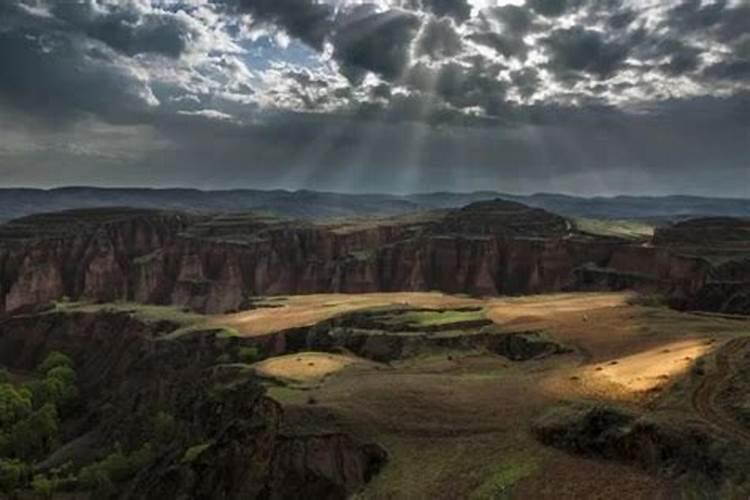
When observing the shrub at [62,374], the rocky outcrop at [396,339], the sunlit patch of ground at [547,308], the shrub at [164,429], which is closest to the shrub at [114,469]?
the shrub at [164,429]

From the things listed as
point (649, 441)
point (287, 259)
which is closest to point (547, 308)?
point (649, 441)

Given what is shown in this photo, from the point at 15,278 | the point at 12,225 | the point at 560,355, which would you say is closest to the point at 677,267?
the point at 560,355

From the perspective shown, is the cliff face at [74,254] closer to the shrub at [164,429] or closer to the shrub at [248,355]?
the shrub at [248,355]

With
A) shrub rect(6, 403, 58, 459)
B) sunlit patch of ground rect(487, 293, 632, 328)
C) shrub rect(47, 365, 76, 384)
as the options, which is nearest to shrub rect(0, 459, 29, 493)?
shrub rect(6, 403, 58, 459)

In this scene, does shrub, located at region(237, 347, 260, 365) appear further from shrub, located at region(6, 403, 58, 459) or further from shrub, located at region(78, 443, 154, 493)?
shrub, located at region(6, 403, 58, 459)

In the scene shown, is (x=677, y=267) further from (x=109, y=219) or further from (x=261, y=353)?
(x=109, y=219)

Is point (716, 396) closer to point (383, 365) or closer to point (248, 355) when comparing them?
point (383, 365)
